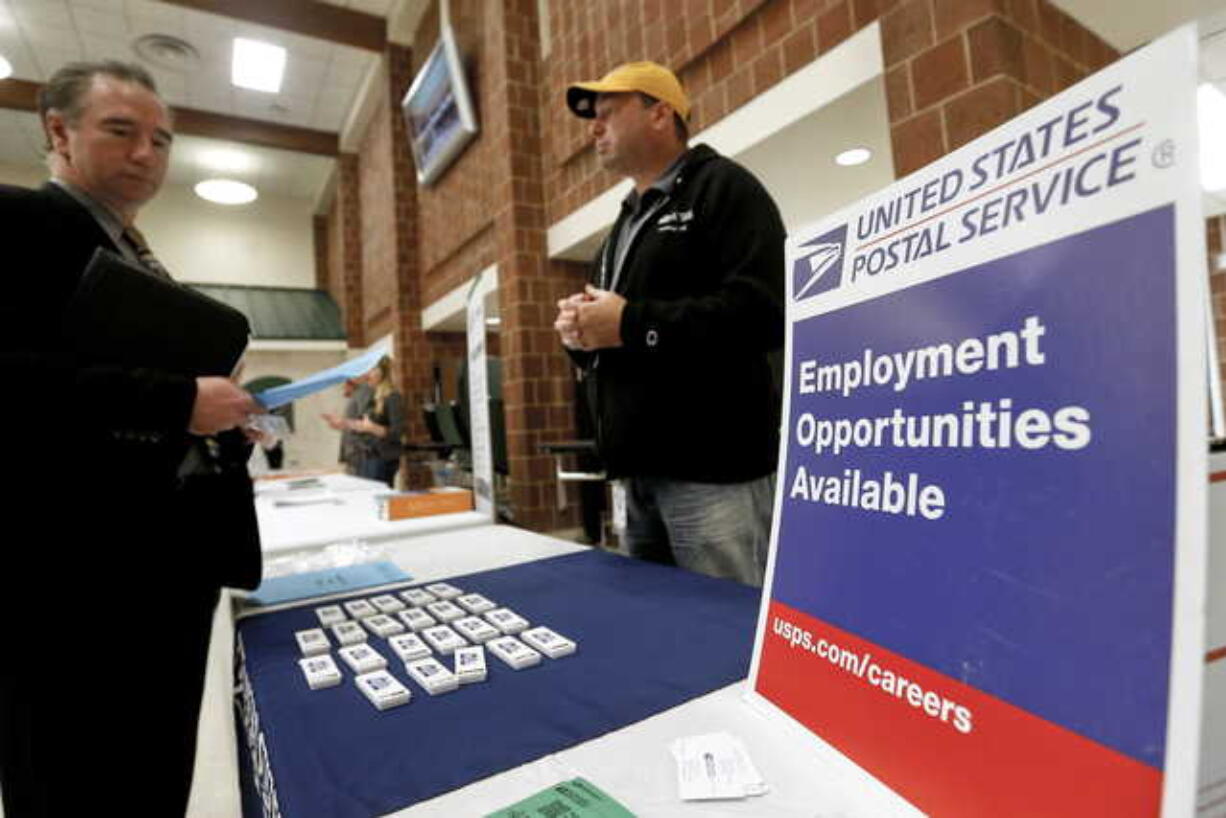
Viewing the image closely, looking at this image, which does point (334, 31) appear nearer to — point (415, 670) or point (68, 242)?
point (68, 242)

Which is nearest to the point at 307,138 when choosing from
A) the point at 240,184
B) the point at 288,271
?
the point at 240,184

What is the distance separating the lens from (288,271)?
9461mm

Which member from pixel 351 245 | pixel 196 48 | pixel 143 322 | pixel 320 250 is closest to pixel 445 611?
pixel 143 322

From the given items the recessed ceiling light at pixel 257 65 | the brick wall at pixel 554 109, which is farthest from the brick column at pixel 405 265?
the recessed ceiling light at pixel 257 65

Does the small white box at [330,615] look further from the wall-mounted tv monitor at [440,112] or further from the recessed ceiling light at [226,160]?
the recessed ceiling light at [226,160]

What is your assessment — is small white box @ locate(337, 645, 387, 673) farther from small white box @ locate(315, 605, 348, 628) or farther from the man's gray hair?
the man's gray hair

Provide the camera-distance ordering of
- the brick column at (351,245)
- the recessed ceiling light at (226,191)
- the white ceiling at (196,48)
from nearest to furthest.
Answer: the white ceiling at (196,48)
the brick column at (351,245)
the recessed ceiling light at (226,191)

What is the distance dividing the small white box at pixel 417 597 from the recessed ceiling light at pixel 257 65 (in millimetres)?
6859

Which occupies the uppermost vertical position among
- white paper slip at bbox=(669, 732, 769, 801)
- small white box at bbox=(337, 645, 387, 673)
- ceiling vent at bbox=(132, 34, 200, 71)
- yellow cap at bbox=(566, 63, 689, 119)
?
ceiling vent at bbox=(132, 34, 200, 71)

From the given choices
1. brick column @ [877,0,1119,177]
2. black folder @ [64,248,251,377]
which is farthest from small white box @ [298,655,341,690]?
brick column @ [877,0,1119,177]

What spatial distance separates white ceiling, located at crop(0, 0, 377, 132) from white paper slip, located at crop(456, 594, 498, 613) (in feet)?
21.5

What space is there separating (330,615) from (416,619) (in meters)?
0.15

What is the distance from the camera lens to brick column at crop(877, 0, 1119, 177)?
158cm

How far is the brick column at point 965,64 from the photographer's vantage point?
1.58 meters
